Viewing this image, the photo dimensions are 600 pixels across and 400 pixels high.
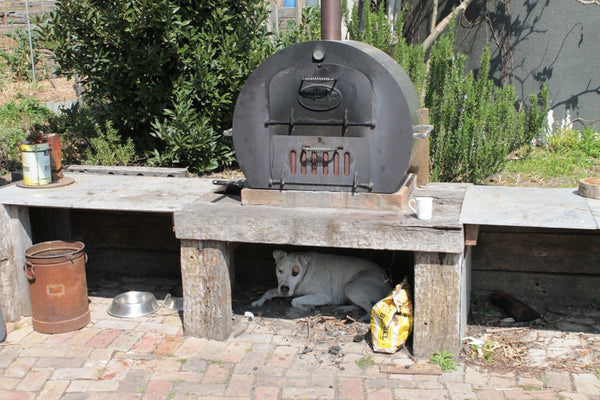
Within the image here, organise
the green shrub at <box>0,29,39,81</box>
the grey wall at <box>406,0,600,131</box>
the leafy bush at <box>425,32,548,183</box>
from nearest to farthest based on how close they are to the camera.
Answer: the leafy bush at <box>425,32,548,183</box>, the grey wall at <box>406,0,600,131</box>, the green shrub at <box>0,29,39,81</box>

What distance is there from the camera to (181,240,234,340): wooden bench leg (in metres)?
4.14

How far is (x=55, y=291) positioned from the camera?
14.4 ft

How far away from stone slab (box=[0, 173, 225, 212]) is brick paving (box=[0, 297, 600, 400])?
2.94 ft

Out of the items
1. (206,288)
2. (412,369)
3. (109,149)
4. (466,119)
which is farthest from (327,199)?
(109,149)

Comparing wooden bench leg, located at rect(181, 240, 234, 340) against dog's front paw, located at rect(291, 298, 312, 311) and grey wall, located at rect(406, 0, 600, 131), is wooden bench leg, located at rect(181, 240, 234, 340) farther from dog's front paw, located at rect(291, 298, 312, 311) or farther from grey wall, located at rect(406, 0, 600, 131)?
grey wall, located at rect(406, 0, 600, 131)

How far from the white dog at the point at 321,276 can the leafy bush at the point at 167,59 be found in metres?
2.02

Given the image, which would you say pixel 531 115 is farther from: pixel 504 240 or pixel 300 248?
pixel 300 248

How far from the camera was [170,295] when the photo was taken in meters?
4.91

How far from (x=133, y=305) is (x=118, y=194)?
836 mm

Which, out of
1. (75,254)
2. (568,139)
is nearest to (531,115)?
(568,139)

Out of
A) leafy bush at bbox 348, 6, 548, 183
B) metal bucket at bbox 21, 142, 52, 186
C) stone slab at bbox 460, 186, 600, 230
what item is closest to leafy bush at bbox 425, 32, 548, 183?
leafy bush at bbox 348, 6, 548, 183

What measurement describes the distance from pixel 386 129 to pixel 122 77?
10.7ft

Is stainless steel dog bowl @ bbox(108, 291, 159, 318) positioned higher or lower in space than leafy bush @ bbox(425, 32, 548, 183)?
lower

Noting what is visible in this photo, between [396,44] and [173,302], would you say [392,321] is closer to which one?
[173,302]
